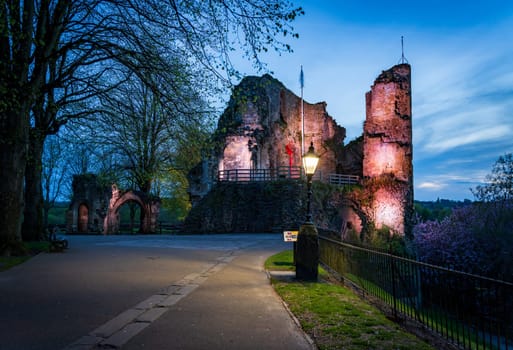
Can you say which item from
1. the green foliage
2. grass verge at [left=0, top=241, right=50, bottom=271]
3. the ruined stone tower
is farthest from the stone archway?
the green foliage

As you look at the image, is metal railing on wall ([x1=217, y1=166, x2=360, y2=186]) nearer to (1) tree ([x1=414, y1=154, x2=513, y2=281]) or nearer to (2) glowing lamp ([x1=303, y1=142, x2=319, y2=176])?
(1) tree ([x1=414, y1=154, x2=513, y2=281])

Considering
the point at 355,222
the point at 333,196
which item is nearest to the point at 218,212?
the point at 333,196

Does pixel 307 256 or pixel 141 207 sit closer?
pixel 307 256

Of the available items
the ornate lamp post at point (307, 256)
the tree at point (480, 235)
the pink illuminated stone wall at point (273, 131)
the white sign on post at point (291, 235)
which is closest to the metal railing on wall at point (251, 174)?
the pink illuminated stone wall at point (273, 131)

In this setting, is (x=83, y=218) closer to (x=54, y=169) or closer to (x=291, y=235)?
(x=54, y=169)

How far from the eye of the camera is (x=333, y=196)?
35.2 meters

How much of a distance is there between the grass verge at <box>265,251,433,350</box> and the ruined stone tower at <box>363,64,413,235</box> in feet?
103

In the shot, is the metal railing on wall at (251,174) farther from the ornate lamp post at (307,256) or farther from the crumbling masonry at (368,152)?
the ornate lamp post at (307,256)

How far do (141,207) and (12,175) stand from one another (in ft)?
66.0

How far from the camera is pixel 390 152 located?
128 feet

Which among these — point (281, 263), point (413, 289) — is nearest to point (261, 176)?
point (281, 263)

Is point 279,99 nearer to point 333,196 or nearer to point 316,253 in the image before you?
point 333,196

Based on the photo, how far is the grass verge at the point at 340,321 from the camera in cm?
468

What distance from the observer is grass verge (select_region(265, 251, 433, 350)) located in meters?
4.68
